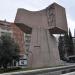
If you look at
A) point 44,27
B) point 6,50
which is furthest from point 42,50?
point 6,50

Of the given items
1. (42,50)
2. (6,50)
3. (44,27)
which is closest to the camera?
(42,50)

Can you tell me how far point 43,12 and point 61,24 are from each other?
147 inches

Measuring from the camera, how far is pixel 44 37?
47.8 m

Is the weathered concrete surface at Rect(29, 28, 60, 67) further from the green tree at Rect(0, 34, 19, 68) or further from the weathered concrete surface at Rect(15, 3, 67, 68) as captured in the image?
the green tree at Rect(0, 34, 19, 68)

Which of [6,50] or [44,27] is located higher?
[44,27]

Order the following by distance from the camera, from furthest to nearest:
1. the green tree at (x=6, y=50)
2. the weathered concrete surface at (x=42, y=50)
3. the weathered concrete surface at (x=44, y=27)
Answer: the green tree at (x=6, y=50) < the weathered concrete surface at (x=44, y=27) < the weathered concrete surface at (x=42, y=50)

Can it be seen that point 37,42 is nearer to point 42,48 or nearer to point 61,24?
point 42,48

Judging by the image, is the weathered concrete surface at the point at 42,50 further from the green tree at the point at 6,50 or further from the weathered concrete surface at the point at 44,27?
the green tree at the point at 6,50

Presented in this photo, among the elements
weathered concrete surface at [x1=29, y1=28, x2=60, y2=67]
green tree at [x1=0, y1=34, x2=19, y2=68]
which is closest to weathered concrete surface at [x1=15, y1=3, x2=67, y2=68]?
weathered concrete surface at [x1=29, y1=28, x2=60, y2=67]

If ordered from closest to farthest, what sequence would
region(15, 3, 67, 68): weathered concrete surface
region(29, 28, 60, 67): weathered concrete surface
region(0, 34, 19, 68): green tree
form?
region(29, 28, 60, 67): weathered concrete surface < region(15, 3, 67, 68): weathered concrete surface < region(0, 34, 19, 68): green tree

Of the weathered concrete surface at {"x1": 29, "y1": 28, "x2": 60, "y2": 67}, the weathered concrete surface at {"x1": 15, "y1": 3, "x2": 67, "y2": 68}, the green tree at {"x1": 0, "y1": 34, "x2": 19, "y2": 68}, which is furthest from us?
the green tree at {"x1": 0, "y1": 34, "x2": 19, "y2": 68}

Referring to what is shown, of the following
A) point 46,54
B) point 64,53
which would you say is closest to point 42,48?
point 46,54

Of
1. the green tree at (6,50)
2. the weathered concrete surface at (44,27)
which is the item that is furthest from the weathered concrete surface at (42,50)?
the green tree at (6,50)

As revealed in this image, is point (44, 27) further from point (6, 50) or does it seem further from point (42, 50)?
point (6, 50)
